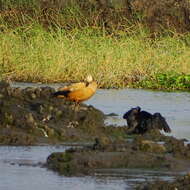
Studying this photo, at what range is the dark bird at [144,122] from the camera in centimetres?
1192

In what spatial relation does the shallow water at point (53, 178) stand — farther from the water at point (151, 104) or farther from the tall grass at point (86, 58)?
the tall grass at point (86, 58)

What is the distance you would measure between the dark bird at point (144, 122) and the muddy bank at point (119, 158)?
1671mm

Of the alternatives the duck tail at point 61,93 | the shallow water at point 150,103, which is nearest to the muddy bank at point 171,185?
the shallow water at point 150,103

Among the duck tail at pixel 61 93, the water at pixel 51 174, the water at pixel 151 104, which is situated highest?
the duck tail at pixel 61 93

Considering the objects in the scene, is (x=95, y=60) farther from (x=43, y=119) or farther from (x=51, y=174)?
(x=51, y=174)

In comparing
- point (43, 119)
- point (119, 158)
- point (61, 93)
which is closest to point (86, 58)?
point (61, 93)

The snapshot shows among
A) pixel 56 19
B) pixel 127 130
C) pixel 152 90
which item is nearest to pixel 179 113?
pixel 127 130

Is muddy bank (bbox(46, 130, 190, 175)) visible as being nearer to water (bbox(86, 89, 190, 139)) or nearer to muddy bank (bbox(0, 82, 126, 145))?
muddy bank (bbox(0, 82, 126, 145))

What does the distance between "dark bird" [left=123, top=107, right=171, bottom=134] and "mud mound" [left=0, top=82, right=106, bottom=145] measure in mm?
397

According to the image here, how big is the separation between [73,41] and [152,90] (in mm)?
2441

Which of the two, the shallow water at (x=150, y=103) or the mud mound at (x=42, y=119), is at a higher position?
the mud mound at (x=42, y=119)

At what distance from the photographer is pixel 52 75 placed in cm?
1967

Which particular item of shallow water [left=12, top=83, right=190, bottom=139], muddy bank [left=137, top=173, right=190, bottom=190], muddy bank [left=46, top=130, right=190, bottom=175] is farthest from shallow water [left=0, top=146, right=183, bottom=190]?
shallow water [left=12, top=83, right=190, bottom=139]

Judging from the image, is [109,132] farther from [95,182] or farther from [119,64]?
[119,64]
